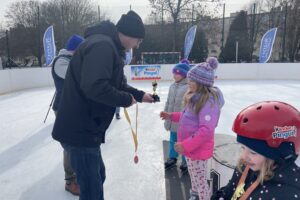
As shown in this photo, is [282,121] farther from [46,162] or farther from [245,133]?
[46,162]

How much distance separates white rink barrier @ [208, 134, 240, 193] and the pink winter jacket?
14cm

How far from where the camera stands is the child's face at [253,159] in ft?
3.44

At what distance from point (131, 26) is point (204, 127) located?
29.6 inches

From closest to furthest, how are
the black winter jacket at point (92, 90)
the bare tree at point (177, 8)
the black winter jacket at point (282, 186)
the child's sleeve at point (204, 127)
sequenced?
the black winter jacket at point (282, 186) → the black winter jacket at point (92, 90) → the child's sleeve at point (204, 127) → the bare tree at point (177, 8)

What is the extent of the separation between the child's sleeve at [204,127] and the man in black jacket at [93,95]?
0.47 m

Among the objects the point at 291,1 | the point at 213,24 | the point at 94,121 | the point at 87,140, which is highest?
the point at 291,1

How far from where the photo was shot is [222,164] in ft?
6.80

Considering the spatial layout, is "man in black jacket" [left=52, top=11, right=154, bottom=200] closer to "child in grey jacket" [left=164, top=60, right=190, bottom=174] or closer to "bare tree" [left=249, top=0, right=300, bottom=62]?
"child in grey jacket" [left=164, top=60, right=190, bottom=174]

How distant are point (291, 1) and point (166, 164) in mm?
24231

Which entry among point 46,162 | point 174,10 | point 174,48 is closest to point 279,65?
point 174,48

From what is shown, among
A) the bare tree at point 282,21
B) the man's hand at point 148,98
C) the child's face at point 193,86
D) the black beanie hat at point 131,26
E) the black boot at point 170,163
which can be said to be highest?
the bare tree at point 282,21

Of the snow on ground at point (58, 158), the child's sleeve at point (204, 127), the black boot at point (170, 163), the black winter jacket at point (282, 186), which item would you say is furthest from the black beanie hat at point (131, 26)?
the black boot at point (170, 163)

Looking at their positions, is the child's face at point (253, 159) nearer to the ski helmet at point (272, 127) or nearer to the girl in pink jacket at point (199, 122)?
the ski helmet at point (272, 127)

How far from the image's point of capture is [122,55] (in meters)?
1.63
